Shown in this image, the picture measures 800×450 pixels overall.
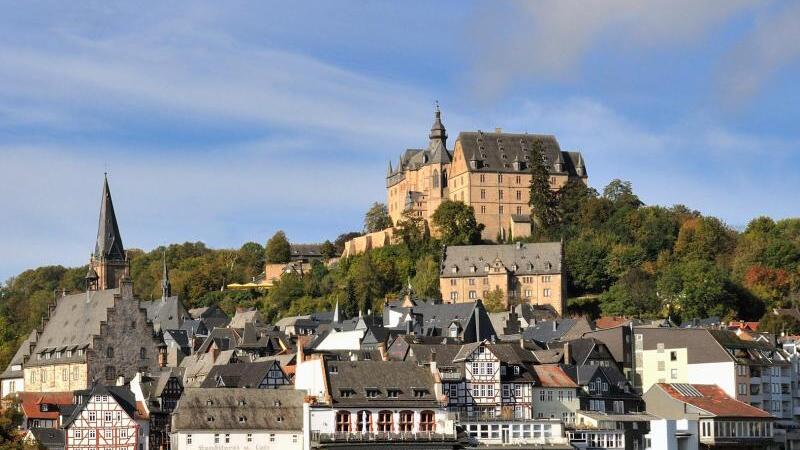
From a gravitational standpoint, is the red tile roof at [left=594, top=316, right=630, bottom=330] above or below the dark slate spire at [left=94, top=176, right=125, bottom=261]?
below

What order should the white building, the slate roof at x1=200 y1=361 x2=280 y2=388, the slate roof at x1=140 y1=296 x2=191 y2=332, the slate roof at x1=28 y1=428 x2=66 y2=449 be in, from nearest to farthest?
the white building → the slate roof at x1=28 y1=428 x2=66 y2=449 → the slate roof at x1=200 y1=361 x2=280 y2=388 → the slate roof at x1=140 y1=296 x2=191 y2=332

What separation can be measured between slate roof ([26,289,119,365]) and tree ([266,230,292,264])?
6507 cm

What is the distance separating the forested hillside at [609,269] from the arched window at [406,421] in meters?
54.4

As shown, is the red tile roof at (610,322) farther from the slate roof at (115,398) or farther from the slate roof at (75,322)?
the slate roof at (115,398)

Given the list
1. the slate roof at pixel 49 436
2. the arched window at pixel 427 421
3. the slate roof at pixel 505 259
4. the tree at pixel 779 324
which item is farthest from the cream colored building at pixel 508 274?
the arched window at pixel 427 421

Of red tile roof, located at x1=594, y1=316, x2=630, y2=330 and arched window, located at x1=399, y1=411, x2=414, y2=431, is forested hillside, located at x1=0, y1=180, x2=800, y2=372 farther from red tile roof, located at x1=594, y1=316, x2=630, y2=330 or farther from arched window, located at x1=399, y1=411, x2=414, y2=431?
arched window, located at x1=399, y1=411, x2=414, y2=431

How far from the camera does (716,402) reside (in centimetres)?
9800

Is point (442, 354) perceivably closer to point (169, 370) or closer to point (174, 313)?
point (169, 370)

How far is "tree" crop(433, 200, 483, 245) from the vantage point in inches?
6240

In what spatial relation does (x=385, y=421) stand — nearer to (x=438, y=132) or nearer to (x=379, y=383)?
(x=379, y=383)

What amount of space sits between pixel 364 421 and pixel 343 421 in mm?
1139

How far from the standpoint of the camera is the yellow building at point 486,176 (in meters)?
165

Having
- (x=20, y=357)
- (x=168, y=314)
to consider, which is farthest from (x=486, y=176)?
(x=20, y=357)

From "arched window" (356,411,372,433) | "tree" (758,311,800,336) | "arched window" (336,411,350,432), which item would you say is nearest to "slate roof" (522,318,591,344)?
"tree" (758,311,800,336)
